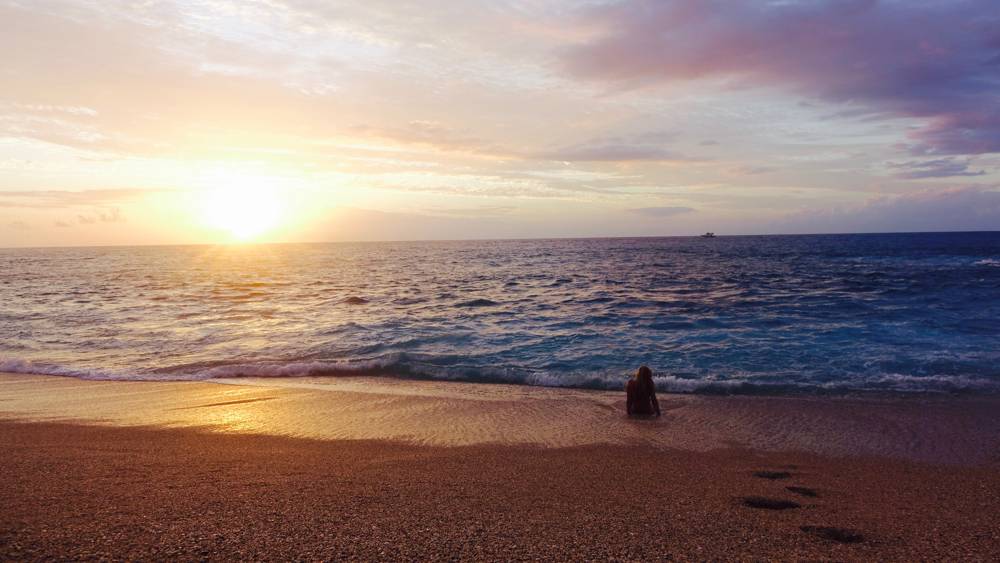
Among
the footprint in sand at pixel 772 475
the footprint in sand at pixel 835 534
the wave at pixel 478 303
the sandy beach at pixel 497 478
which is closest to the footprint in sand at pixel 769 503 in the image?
the sandy beach at pixel 497 478

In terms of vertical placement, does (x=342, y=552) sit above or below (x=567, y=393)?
above

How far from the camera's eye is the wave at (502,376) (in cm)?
1182

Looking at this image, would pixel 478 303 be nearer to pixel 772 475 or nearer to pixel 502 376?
pixel 502 376

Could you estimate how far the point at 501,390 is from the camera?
40.8ft

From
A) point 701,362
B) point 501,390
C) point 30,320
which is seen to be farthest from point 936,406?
point 30,320

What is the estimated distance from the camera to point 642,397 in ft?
31.8

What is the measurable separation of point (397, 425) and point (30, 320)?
2325 cm

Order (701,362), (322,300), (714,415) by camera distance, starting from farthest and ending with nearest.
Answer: (322,300) < (701,362) < (714,415)

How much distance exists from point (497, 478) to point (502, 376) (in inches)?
296

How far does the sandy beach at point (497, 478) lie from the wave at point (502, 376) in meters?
0.98

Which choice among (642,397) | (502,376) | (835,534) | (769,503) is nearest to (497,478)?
(769,503)

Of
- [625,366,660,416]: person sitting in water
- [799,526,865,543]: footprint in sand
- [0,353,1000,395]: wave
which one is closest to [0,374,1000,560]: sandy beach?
[799,526,865,543]: footprint in sand

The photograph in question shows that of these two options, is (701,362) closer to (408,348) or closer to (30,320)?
(408,348)

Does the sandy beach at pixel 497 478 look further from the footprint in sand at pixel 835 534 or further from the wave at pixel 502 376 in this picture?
the wave at pixel 502 376
